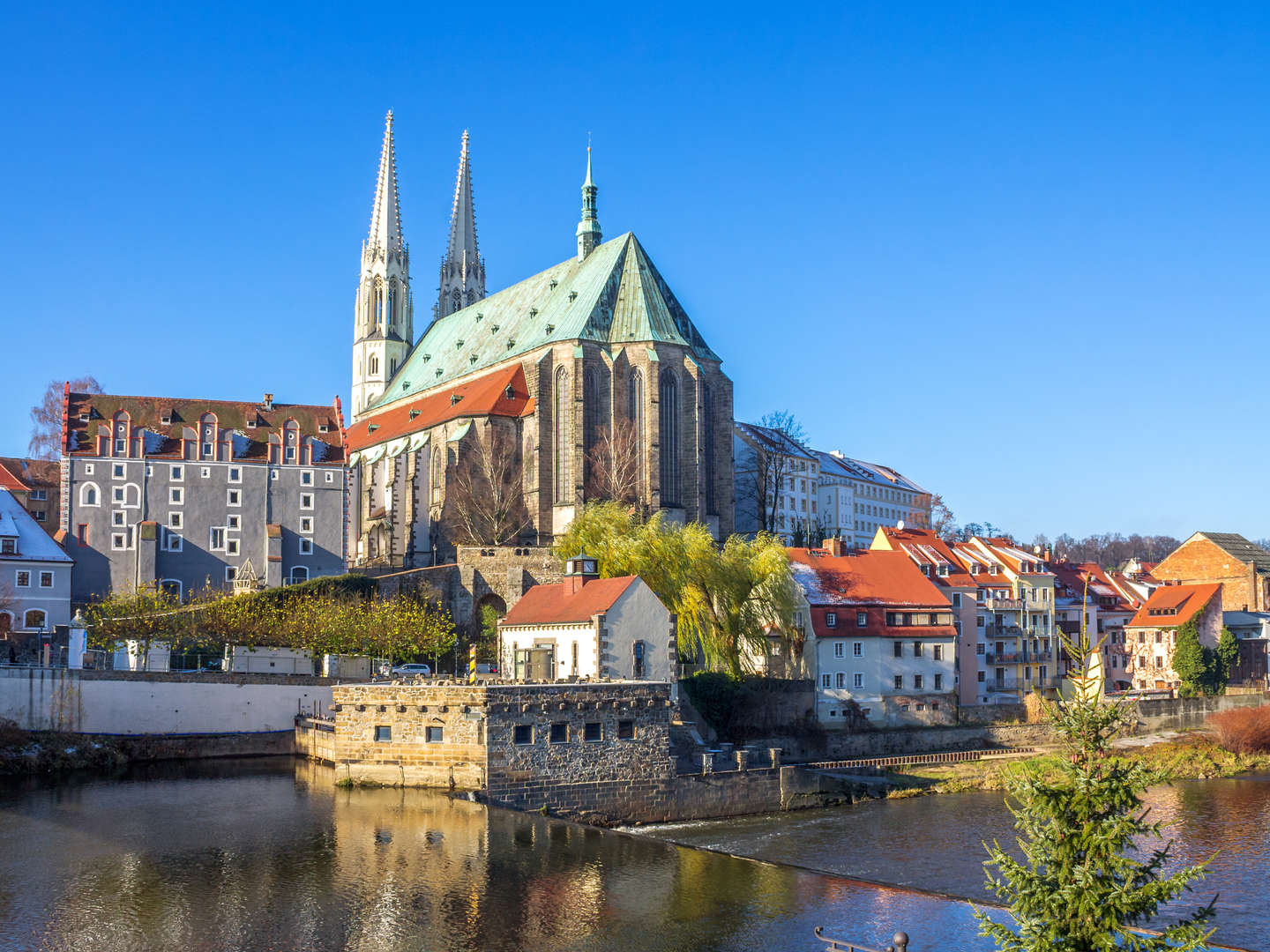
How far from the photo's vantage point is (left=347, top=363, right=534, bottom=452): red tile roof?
91.1 metres

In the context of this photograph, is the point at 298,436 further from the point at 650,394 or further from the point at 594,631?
the point at 594,631

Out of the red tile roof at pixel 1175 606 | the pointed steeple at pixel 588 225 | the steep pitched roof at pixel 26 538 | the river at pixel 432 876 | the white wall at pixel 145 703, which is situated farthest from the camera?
the pointed steeple at pixel 588 225

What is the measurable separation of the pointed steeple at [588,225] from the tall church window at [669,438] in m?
23.8

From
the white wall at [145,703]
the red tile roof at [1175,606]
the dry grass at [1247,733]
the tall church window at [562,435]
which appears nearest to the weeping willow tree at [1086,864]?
the white wall at [145,703]

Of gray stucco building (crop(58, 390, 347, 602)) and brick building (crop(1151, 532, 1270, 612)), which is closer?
gray stucco building (crop(58, 390, 347, 602))

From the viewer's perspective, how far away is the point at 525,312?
10162 cm

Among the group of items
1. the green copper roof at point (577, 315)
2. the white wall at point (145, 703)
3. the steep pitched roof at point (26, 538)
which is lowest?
the white wall at point (145, 703)

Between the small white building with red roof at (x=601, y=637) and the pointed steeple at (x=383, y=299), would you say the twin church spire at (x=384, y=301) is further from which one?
the small white building with red roof at (x=601, y=637)

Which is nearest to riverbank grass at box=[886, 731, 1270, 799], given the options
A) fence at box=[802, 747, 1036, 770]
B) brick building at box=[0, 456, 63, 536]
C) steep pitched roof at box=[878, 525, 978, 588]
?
fence at box=[802, 747, 1036, 770]

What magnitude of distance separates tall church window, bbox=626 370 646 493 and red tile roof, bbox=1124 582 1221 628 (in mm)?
34063

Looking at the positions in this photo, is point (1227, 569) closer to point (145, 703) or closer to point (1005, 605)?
point (1005, 605)

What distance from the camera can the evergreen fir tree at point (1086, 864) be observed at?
54.0 ft

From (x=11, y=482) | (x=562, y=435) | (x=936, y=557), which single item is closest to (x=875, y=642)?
(x=936, y=557)

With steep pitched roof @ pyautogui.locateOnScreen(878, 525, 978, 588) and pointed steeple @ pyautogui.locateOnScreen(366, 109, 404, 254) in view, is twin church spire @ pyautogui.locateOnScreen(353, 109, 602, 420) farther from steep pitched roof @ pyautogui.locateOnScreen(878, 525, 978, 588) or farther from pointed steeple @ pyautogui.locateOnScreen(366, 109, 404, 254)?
steep pitched roof @ pyautogui.locateOnScreen(878, 525, 978, 588)
